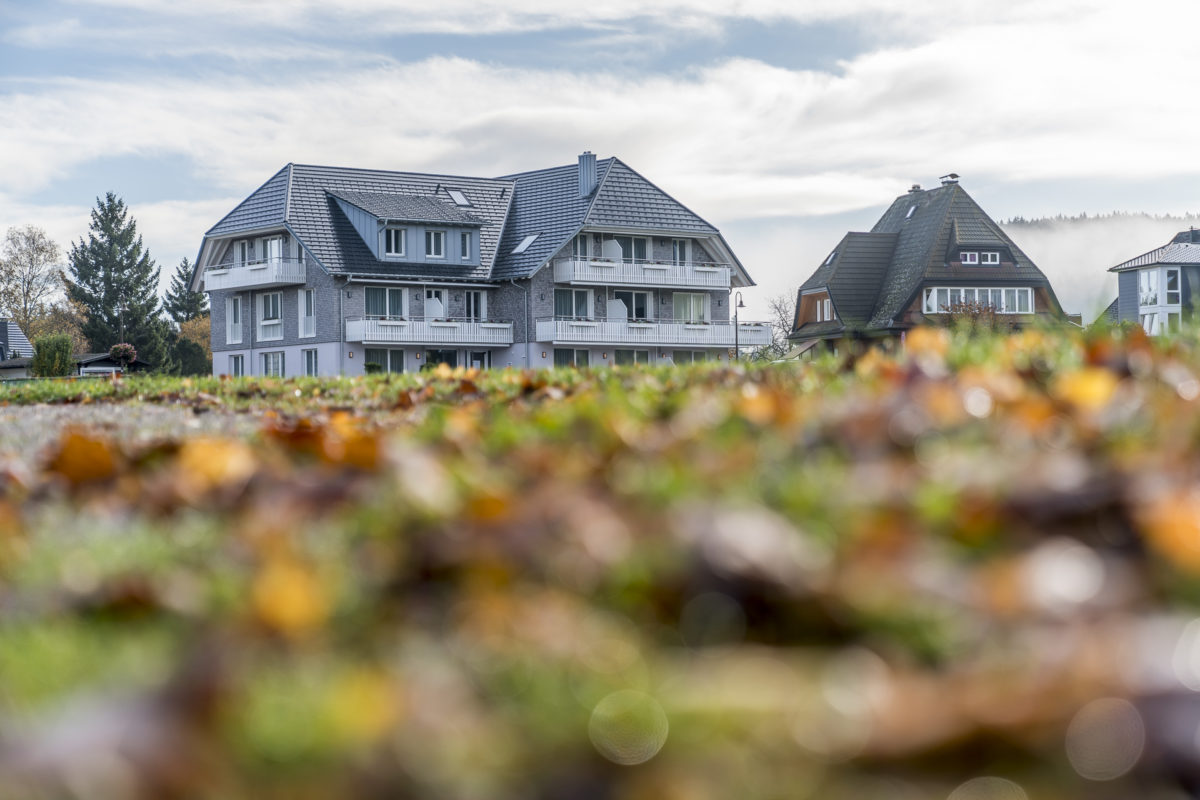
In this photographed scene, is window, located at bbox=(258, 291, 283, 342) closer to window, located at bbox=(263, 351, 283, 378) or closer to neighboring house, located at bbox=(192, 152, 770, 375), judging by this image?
neighboring house, located at bbox=(192, 152, 770, 375)

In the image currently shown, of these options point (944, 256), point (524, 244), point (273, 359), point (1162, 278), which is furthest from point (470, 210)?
point (1162, 278)

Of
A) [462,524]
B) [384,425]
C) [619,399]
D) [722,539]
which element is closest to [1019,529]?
[722,539]

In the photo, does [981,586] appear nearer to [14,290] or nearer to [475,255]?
[475,255]

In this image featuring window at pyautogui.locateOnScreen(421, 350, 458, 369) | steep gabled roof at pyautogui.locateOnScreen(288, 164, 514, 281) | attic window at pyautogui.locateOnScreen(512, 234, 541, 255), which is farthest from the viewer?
attic window at pyautogui.locateOnScreen(512, 234, 541, 255)

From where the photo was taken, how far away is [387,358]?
182ft

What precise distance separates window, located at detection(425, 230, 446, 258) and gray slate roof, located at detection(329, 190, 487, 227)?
25.6 inches

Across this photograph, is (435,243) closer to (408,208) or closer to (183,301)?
(408,208)

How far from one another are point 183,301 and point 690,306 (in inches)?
2007

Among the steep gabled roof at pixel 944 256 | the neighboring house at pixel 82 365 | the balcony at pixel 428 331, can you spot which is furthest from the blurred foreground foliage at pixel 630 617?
the neighboring house at pixel 82 365

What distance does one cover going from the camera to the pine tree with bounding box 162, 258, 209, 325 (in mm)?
99000

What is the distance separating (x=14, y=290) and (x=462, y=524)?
9107cm

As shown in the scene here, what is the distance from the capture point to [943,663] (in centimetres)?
172

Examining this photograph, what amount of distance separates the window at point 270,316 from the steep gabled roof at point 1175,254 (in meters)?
46.7

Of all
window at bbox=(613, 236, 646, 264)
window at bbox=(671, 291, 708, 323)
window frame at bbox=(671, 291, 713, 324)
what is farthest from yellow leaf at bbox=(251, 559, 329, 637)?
window at bbox=(671, 291, 708, 323)
